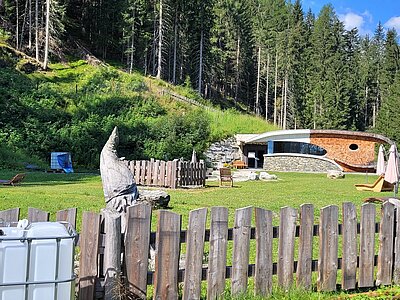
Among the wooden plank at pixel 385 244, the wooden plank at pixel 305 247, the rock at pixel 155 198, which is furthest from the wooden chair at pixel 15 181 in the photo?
the wooden plank at pixel 385 244

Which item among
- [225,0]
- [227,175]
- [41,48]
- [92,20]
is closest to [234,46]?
[225,0]

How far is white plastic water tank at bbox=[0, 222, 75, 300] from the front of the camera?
10.2ft

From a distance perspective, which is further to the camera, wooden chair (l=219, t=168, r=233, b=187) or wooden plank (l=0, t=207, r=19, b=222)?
wooden chair (l=219, t=168, r=233, b=187)

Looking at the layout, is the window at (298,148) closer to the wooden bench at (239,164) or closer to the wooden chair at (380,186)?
the wooden bench at (239,164)

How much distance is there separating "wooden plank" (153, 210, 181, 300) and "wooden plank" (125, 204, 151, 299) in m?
0.11

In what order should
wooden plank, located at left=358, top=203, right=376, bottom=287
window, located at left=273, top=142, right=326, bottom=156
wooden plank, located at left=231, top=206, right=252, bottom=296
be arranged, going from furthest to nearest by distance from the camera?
1. window, located at left=273, top=142, right=326, bottom=156
2. wooden plank, located at left=358, top=203, right=376, bottom=287
3. wooden plank, located at left=231, top=206, right=252, bottom=296

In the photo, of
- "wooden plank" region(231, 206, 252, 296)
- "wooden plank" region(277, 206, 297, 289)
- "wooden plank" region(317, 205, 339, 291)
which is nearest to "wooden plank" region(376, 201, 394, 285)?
"wooden plank" region(317, 205, 339, 291)

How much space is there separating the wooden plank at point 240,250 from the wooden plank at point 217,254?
142 mm

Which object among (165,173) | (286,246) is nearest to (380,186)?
(165,173)

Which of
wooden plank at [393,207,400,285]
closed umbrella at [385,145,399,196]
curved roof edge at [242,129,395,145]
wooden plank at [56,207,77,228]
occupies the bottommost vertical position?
wooden plank at [393,207,400,285]

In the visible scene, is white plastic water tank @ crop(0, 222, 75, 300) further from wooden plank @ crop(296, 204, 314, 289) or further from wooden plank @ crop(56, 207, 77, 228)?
wooden plank @ crop(296, 204, 314, 289)

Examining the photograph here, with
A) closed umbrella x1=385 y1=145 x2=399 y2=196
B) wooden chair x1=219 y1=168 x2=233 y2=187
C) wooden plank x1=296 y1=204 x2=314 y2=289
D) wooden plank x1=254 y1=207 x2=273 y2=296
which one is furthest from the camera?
wooden chair x1=219 y1=168 x2=233 y2=187

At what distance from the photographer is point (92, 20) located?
62.3m

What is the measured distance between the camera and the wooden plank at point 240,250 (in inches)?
186
